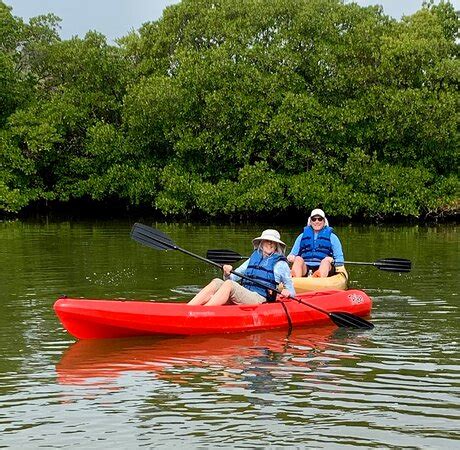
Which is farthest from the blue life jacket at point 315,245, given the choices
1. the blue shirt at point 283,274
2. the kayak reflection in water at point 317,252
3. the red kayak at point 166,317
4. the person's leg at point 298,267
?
the blue shirt at point 283,274

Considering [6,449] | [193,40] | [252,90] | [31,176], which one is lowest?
[6,449]

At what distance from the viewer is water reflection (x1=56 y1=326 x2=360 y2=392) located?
8047mm


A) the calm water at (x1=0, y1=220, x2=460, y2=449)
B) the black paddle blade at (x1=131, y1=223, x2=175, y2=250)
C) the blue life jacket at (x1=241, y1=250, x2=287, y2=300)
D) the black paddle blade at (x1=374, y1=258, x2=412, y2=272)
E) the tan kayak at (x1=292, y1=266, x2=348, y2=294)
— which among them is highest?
the black paddle blade at (x1=131, y1=223, x2=175, y2=250)

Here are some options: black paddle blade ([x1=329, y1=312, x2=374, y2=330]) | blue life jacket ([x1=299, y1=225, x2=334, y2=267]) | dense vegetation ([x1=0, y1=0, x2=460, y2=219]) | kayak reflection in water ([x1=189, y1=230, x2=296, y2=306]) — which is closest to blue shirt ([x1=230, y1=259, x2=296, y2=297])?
kayak reflection in water ([x1=189, y1=230, x2=296, y2=306])

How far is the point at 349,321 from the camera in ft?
34.0

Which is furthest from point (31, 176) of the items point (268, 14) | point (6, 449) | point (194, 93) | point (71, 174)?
point (6, 449)

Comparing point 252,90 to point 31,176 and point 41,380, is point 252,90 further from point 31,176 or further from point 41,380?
point 41,380

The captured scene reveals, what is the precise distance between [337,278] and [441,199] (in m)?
19.5

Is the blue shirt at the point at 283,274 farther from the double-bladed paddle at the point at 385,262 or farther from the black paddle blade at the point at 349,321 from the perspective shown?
the double-bladed paddle at the point at 385,262

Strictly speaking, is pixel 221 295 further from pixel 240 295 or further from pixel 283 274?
pixel 283 274

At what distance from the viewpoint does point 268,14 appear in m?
30.9

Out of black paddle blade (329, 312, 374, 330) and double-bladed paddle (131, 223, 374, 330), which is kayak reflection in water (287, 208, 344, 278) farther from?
black paddle blade (329, 312, 374, 330)

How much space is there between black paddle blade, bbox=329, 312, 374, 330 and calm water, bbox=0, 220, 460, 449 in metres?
0.12

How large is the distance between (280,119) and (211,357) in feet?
70.0
